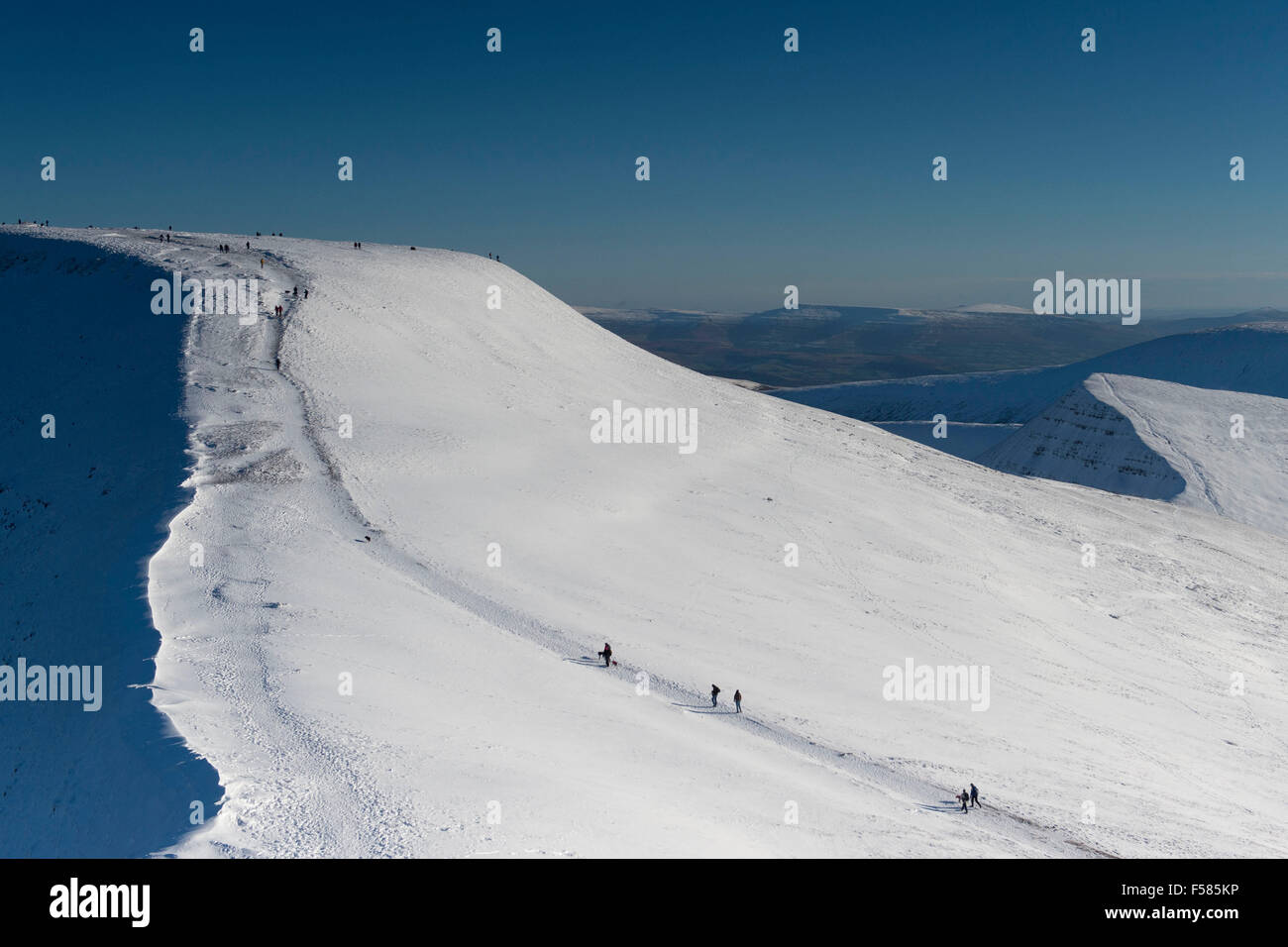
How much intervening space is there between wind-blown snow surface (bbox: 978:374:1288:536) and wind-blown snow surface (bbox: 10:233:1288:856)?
36.4m

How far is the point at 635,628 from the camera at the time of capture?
32.6 m

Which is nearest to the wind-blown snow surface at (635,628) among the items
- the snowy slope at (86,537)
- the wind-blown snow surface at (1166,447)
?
the snowy slope at (86,537)

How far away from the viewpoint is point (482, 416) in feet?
170

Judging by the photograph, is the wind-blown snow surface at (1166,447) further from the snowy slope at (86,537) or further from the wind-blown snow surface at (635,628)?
the snowy slope at (86,537)

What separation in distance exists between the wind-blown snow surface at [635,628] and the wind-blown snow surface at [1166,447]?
3640cm

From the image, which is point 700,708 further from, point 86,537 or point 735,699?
point 86,537

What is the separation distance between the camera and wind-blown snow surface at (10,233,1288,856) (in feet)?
63.7

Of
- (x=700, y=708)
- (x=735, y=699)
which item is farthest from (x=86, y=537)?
(x=735, y=699)

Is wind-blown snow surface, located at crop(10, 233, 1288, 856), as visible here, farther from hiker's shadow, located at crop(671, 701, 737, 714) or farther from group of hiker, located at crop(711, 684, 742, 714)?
group of hiker, located at crop(711, 684, 742, 714)

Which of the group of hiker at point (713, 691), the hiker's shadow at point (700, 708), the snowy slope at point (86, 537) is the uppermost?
the snowy slope at point (86, 537)

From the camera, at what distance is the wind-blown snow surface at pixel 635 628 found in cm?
1942

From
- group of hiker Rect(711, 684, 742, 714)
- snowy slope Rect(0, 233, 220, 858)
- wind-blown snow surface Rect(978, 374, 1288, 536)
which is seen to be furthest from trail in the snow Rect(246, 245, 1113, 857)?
wind-blown snow surface Rect(978, 374, 1288, 536)

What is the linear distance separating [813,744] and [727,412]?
42899 mm

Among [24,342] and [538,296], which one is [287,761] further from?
[538,296]
